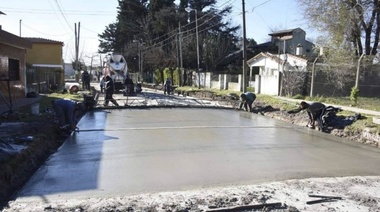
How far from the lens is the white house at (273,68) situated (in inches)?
1009

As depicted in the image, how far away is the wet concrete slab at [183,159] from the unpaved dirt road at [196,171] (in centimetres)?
2

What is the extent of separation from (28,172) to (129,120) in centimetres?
762

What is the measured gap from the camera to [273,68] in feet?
115

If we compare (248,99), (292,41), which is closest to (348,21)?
(248,99)

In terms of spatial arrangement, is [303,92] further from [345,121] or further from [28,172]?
[28,172]

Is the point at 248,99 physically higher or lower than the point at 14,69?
lower

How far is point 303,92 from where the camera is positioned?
24516 millimetres

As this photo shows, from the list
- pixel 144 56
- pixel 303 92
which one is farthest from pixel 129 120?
pixel 144 56

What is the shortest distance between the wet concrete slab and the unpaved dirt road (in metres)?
0.02

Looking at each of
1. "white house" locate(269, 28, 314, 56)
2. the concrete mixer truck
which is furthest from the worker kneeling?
"white house" locate(269, 28, 314, 56)

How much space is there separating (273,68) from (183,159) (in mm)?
28026

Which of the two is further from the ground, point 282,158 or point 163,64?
point 163,64

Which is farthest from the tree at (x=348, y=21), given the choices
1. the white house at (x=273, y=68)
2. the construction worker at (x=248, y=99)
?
the construction worker at (x=248, y=99)

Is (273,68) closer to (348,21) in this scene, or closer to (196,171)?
(348,21)
